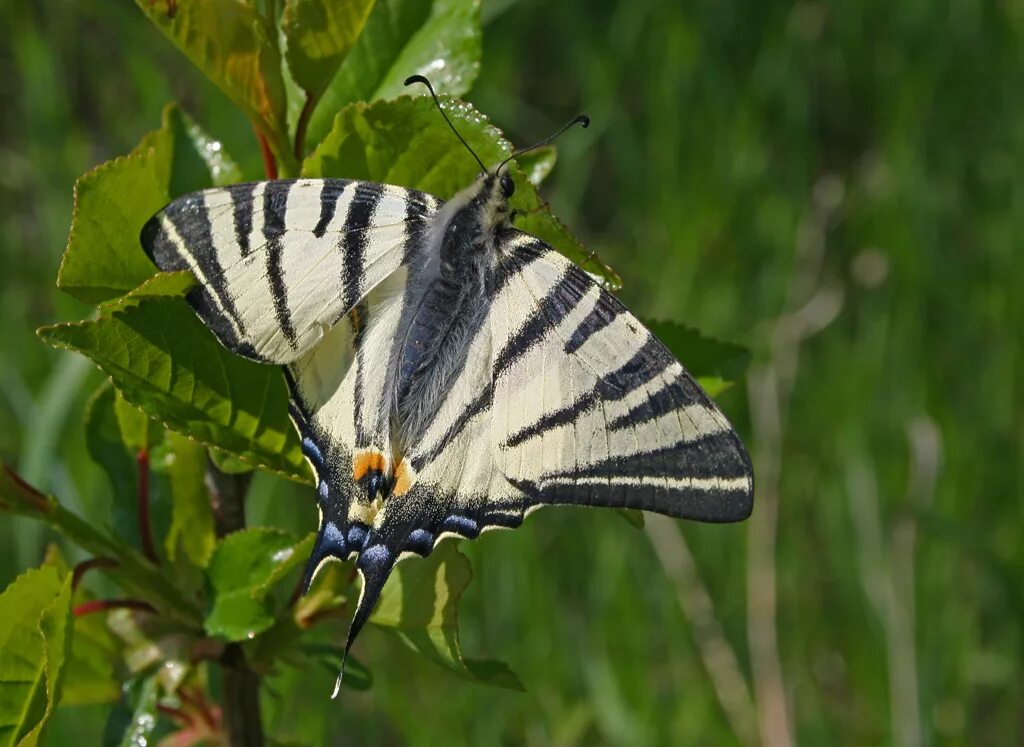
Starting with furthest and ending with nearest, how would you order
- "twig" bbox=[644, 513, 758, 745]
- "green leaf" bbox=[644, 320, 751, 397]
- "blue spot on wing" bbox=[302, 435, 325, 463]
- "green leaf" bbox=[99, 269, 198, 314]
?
"twig" bbox=[644, 513, 758, 745]
"green leaf" bbox=[644, 320, 751, 397]
"blue spot on wing" bbox=[302, 435, 325, 463]
"green leaf" bbox=[99, 269, 198, 314]

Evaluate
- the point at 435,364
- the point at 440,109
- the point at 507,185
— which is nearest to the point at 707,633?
the point at 435,364

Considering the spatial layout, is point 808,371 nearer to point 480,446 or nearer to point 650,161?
point 650,161

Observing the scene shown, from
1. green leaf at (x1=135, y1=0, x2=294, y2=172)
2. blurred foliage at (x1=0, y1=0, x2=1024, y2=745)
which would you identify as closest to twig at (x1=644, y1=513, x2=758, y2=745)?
blurred foliage at (x1=0, y1=0, x2=1024, y2=745)

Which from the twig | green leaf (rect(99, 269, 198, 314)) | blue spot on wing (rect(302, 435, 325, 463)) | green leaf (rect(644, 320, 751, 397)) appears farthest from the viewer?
the twig

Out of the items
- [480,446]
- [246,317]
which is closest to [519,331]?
[480,446]

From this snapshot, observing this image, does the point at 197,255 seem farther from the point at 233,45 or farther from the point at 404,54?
the point at 404,54

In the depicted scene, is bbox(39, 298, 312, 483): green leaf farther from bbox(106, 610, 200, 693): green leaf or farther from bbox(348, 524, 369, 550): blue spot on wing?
bbox(106, 610, 200, 693): green leaf
